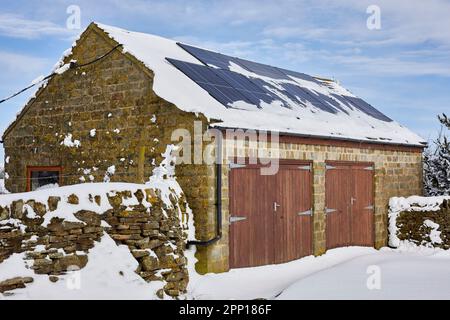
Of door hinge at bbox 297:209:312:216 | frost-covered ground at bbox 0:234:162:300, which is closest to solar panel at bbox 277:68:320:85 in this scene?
door hinge at bbox 297:209:312:216

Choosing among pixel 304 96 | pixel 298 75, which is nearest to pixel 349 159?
pixel 304 96

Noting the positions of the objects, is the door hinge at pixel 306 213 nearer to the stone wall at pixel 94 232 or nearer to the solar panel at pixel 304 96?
the solar panel at pixel 304 96

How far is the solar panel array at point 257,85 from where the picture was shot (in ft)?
42.3

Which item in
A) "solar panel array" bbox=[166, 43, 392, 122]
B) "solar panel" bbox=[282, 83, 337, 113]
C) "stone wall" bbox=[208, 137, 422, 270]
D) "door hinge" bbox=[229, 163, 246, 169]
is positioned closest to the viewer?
"stone wall" bbox=[208, 137, 422, 270]

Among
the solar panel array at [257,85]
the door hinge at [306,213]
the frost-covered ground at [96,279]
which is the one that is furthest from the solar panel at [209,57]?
the frost-covered ground at [96,279]

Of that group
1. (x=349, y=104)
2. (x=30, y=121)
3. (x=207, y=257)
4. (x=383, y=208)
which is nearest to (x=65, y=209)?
(x=207, y=257)

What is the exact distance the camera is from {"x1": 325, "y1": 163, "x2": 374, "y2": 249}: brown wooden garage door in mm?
14344

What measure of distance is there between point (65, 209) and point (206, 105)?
4.30 meters

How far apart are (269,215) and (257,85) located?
4.01 m

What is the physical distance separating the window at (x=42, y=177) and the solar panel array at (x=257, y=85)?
12.5 feet

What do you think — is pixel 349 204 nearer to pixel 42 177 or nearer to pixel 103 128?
pixel 103 128

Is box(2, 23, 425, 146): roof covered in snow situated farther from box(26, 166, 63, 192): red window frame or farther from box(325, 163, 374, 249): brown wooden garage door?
box(26, 166, 63, 192): red window frame

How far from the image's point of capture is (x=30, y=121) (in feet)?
47.5

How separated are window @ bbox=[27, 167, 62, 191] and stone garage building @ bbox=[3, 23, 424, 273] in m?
0.03
